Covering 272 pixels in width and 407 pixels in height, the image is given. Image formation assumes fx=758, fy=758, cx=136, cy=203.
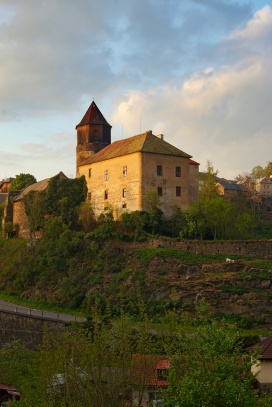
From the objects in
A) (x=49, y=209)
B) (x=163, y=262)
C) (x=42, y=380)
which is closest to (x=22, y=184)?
(x=49, y=209)

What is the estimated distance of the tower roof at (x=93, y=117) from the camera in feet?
256

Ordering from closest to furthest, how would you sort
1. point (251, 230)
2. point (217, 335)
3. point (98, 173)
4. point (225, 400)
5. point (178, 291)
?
point (225, 400) < point (217, 335) < point (178, 291) < point (98, 173) < point (251, 230)

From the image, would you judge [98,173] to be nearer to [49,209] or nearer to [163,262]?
[49,209]

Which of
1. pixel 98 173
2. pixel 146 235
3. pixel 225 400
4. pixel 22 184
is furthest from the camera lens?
pixel 22 184

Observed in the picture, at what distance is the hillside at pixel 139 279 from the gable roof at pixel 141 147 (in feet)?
28.1

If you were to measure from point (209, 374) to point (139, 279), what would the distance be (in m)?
32.0

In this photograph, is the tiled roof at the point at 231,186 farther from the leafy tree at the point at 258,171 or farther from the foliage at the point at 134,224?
the foliage at the point at 134,224

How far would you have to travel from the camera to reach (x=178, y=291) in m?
56.4

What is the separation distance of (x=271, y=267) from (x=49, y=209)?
23.3 meters

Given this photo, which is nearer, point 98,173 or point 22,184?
point 98,173

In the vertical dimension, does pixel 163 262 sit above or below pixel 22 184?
below

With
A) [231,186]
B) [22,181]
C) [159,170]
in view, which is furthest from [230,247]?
[231,186]

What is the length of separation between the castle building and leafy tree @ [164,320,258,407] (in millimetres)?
37659

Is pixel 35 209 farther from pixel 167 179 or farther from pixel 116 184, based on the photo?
pixel 167 179
